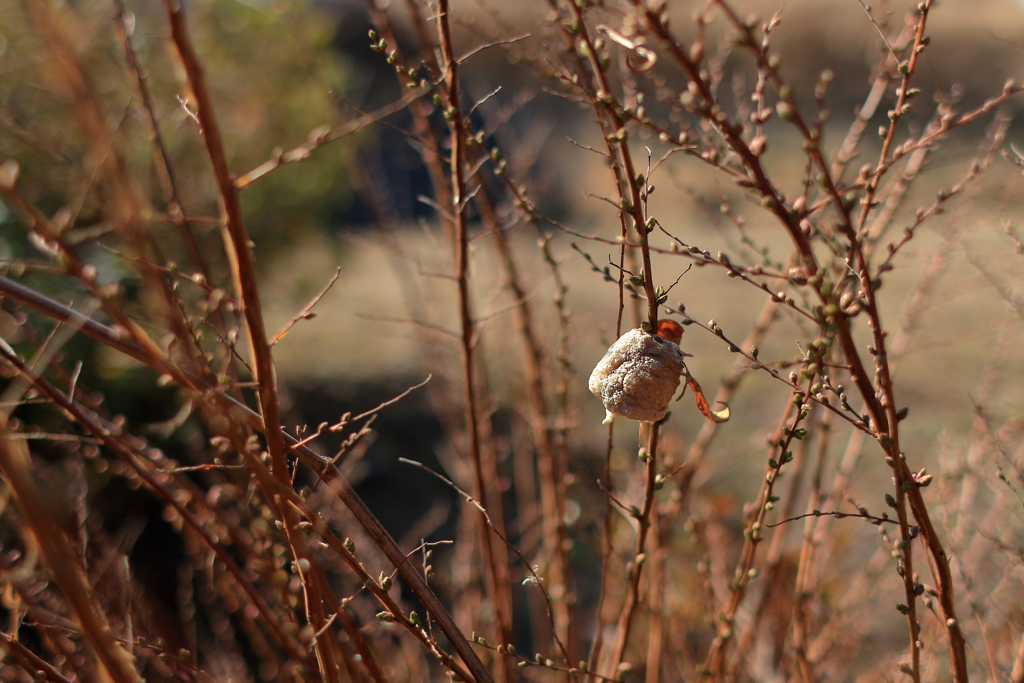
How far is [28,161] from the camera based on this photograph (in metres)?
2.09

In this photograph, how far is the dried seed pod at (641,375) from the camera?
50cm

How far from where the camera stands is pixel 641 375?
1.63 feet

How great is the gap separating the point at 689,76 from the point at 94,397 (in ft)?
2.59

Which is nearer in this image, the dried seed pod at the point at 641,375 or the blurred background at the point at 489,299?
the dried seed pod at the point at 641,375

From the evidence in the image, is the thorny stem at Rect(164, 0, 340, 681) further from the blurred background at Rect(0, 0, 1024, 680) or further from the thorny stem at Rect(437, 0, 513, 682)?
the thorny stem at Rect(437, 0, 513, 682)

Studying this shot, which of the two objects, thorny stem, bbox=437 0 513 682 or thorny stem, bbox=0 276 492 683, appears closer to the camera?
thorny stem, bbox=0 276 492 683

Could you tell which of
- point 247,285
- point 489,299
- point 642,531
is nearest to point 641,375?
point 642,531

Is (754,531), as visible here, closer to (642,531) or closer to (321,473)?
(642,531)

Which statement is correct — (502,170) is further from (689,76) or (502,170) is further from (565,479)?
(565,479)

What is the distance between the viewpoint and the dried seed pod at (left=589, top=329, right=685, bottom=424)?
497 millimetres

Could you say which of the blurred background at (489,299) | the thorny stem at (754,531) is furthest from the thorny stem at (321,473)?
the thorny stem at (754,531)

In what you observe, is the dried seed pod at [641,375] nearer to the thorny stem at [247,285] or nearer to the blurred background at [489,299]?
the blurred background at [489,299]

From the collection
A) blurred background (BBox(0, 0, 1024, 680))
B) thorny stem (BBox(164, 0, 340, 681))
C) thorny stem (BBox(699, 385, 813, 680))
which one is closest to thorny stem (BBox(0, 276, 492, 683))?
thorny stem (BBox(164, 0, 340, 681))

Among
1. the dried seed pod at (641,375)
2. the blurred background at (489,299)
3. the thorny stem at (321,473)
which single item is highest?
the blurred background at (489,299)
